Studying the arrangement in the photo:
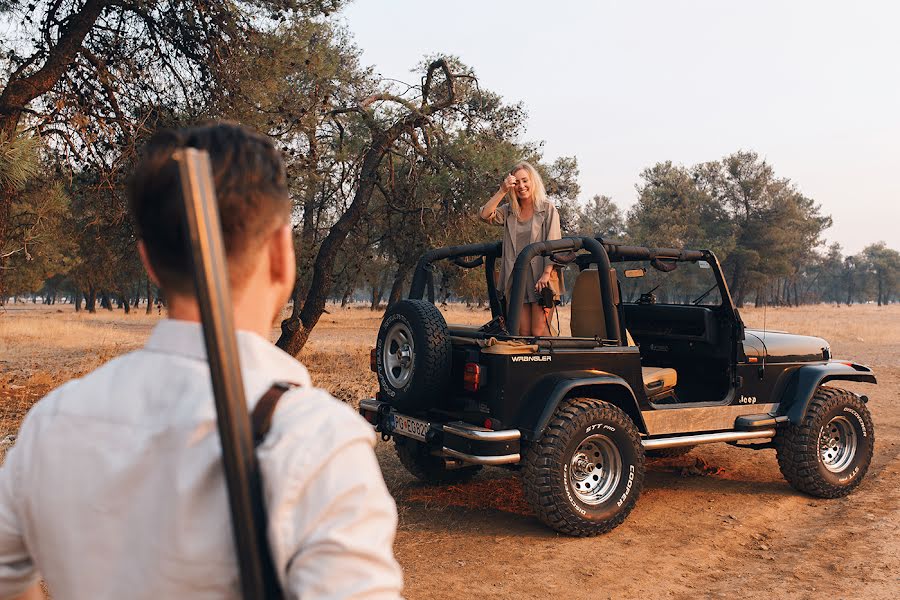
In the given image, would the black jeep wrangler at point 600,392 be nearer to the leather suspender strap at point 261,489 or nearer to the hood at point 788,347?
the hood at point 788,347

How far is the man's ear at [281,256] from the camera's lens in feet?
3.97

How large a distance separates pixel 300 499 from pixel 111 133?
30.7ft

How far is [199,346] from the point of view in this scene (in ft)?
3.74

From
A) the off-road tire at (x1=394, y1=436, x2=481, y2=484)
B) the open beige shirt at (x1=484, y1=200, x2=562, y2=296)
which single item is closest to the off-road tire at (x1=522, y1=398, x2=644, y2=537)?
the open beige shirt at (x1=484, y1=200, x2=562, y2=296)

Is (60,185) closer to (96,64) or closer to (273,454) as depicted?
(96,64)

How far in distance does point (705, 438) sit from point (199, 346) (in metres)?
5.64

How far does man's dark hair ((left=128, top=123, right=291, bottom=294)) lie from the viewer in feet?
3.65

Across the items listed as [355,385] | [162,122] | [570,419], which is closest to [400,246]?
[355,385]

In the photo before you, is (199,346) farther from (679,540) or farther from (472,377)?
(679,540)

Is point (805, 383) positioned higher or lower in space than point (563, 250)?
lower

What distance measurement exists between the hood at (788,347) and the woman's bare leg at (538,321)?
1.85m

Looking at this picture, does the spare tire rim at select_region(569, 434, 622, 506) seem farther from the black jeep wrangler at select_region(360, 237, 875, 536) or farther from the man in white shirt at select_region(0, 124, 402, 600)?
the man in white shirt at select_region(0, 124, 402, 600)

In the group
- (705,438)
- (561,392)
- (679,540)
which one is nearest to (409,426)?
(561,392)

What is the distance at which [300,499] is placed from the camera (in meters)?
1.01
